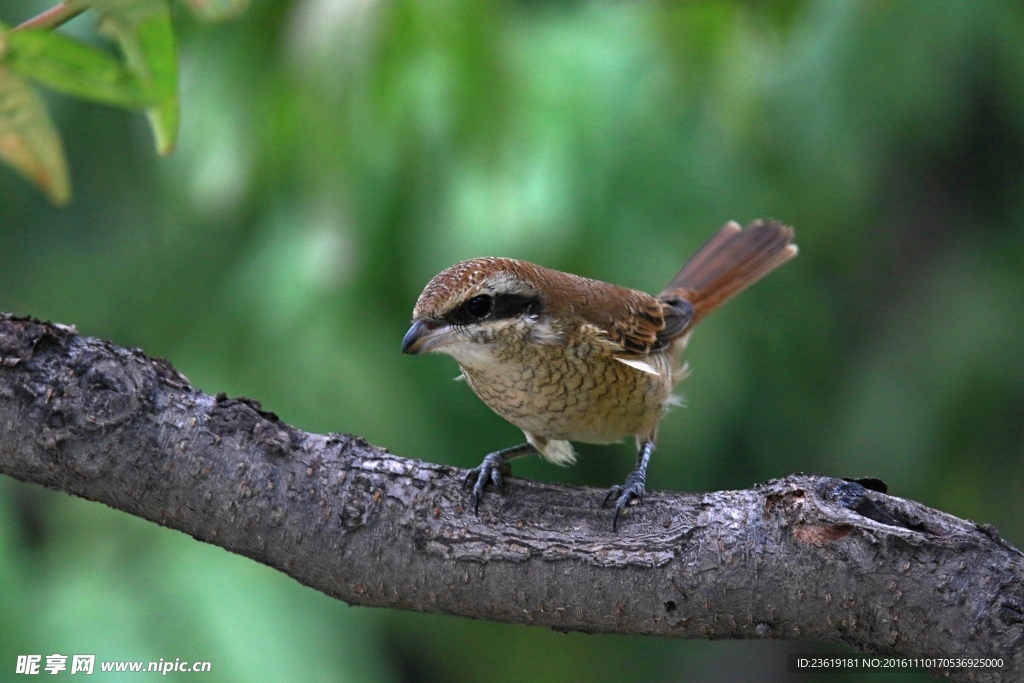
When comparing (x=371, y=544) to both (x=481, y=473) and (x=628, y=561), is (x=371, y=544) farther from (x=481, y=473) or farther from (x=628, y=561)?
(x=628, y=561)

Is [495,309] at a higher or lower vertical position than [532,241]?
lower

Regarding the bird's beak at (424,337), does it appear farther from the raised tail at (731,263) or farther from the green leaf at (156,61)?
the raised tail at (731,263)

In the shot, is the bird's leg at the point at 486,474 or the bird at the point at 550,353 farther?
the bird at the point at 550,353

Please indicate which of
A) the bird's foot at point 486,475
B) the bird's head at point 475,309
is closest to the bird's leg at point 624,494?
the bird's foot at point 486,475

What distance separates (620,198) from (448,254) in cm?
77

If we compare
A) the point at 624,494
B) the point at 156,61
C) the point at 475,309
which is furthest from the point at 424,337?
the point at 156,61

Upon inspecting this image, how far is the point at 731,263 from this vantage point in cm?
313

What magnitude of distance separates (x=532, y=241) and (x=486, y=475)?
1359 mm

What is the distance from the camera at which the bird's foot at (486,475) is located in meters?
1.75

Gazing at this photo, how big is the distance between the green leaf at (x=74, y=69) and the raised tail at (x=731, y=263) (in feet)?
7.57

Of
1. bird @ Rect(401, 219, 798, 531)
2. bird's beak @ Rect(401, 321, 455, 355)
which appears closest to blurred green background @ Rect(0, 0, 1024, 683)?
bird @ Rect(401, 219, 798, 531)

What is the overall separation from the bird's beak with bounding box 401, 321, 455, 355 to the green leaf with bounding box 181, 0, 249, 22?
1006 mm

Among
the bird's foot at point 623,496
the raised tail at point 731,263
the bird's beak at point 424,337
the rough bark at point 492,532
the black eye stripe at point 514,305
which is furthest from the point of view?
the raised tail at point 731,263

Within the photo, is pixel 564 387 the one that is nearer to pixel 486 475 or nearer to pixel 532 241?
pixel 486 475
